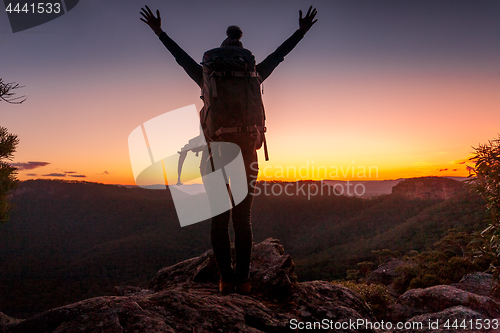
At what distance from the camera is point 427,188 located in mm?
95250

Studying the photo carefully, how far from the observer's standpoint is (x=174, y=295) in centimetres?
302

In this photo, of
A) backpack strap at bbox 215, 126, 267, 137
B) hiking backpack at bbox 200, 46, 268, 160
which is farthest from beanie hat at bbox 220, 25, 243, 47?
backpack strap at bbox 215, 126, 267, 137

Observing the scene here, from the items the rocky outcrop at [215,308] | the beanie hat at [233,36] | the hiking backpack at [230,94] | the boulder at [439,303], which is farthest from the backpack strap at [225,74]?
the boulder at [439,303]

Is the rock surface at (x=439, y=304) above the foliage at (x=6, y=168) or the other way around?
the other way around

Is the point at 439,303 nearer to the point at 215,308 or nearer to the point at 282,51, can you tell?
the point at 215,308

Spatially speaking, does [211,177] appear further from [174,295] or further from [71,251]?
[71,251]

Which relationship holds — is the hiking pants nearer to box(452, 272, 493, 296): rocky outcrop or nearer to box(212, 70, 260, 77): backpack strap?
box(212, 70, 260, 77): backpack strap

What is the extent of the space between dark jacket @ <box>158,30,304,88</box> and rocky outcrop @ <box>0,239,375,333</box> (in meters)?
2.71

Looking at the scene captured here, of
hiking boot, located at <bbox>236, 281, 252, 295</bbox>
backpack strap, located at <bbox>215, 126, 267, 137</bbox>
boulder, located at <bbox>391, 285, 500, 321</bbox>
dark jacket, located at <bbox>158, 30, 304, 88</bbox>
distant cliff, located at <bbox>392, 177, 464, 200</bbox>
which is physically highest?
dark jacket, located at <bbox>158, 30, 304, 88</bbox>

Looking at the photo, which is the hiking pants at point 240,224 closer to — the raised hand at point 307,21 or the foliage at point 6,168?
the raised hand at point 307,21

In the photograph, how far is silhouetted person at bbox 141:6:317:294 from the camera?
141 inches

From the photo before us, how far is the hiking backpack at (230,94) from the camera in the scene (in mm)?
3529

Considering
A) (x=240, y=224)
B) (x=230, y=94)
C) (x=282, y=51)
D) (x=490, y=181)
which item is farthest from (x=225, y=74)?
(x=490, y=181)

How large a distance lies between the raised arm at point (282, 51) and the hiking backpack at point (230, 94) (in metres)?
0.40
